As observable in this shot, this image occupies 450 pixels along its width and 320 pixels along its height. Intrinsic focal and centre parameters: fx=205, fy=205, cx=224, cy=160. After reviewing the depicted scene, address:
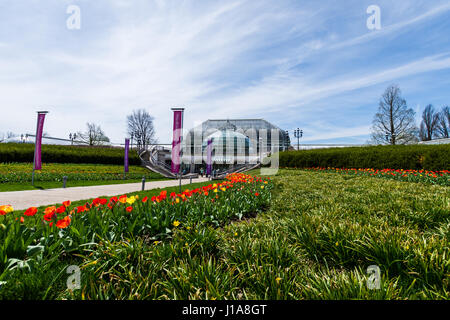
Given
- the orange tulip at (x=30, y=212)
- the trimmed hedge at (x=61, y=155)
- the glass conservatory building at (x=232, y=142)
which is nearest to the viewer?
the orange tulip at (x=30, y=212)

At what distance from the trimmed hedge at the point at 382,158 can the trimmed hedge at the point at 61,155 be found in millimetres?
22975

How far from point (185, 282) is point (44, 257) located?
1.41 meters

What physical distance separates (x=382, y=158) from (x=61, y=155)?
104 ft

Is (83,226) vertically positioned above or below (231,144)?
below

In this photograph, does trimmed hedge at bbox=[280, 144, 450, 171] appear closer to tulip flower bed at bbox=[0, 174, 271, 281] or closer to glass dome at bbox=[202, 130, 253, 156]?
tulip flower bed at bbox=[0, 174, 271, 281]

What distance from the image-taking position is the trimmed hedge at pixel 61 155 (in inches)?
798

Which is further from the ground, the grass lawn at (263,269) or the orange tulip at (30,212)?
the orange tulip at (30,212)

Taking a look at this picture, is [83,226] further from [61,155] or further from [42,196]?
[61,155]

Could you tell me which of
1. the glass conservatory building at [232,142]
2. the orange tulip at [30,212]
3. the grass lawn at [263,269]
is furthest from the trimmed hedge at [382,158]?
the orange tulip at [30,212]

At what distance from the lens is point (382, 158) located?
14836 millimetres

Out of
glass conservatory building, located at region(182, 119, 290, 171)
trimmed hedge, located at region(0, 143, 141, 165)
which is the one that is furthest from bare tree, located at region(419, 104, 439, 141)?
trimmed hedge, located at region(0, 143, 141, 165)

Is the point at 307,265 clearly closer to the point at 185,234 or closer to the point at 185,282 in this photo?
the point at 185,282

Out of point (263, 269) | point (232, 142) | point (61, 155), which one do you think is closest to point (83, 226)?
point (263, 269)

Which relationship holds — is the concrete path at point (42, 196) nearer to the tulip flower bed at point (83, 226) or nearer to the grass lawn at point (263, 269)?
the tulip flower bed at point (83, 226)
